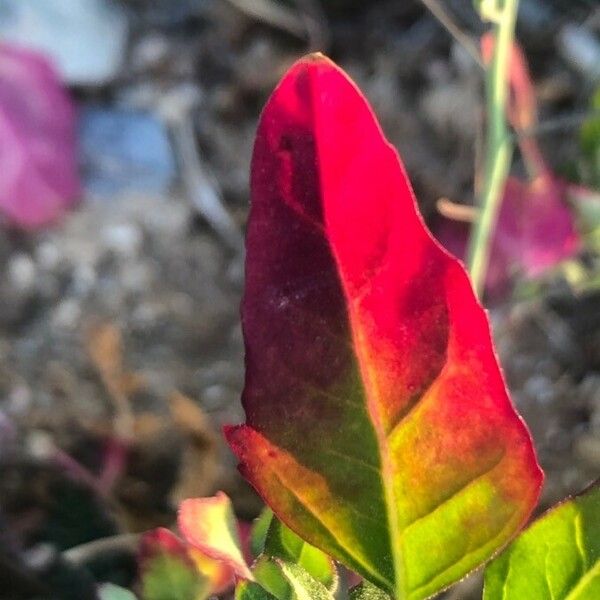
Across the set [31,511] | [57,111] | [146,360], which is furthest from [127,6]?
[31,511]

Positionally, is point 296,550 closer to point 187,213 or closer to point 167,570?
point 167,570

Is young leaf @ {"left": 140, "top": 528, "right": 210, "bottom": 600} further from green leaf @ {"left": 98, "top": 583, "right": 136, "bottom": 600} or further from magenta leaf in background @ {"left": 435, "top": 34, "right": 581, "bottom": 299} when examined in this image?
magenta leaf in background @ {"left": 435, "top": 34, "right": 581, "bottom": 299}

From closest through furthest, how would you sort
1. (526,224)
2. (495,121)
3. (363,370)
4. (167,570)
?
1. (363,370)
2. (167,570)
3. (495,121)
4. (526,224)

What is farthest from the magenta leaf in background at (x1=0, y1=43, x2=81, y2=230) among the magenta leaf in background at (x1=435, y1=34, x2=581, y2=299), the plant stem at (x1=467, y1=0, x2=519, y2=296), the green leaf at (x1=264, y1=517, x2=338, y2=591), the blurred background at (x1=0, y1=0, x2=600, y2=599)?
the green leaf at (x1=264, y1=517, x2=338, y2=591)

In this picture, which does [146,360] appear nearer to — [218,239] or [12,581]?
[218,239]

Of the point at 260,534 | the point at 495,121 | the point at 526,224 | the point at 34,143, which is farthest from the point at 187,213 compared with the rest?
the point at 260,534
